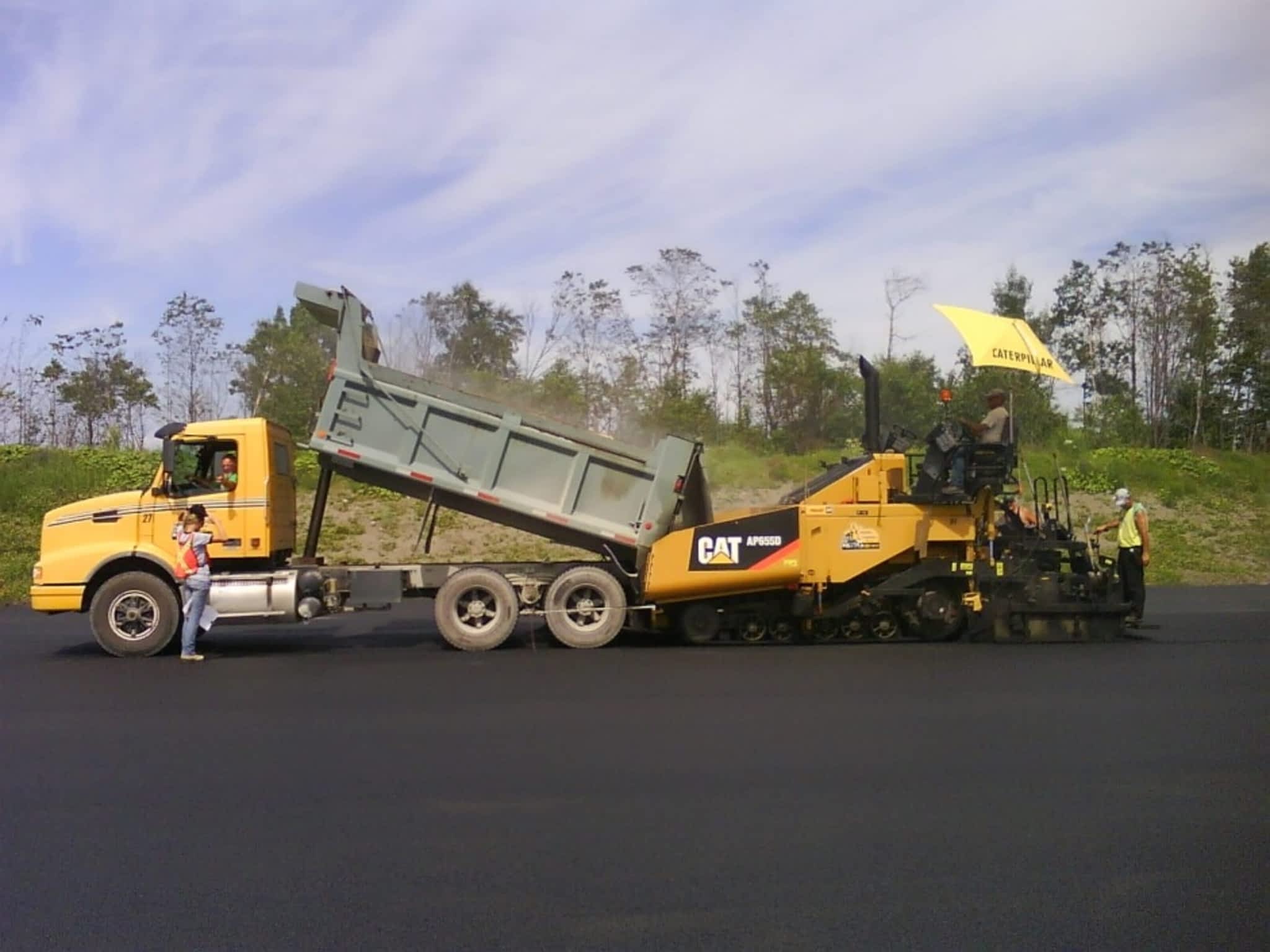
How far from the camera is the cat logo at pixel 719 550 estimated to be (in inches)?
518

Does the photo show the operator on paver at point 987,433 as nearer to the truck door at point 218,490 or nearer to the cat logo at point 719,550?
the cat logo at point 719,550

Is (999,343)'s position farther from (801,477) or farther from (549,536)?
(801,477)

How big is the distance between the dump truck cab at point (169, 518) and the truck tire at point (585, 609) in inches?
127

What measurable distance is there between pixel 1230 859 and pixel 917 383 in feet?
83.8

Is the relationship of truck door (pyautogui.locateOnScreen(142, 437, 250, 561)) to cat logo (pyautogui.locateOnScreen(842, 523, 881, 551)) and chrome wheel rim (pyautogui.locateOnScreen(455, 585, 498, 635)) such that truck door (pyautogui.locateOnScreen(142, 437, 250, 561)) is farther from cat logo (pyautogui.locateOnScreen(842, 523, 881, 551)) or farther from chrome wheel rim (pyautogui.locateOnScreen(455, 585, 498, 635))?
cat logo (pyautogui.locateOnScreen(842, 523, 881, 551))

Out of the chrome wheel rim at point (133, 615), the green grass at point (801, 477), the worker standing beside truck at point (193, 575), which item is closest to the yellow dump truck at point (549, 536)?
the chrome wheel rim at point (133, 615)

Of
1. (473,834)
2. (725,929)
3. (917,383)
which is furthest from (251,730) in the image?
(917,383)

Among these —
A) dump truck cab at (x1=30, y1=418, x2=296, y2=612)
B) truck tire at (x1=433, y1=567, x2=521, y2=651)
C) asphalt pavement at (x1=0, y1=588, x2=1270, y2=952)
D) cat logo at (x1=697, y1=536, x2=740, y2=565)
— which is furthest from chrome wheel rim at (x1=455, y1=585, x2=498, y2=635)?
cat logo at (x1=697, y1=536, x2=740, y2=565)

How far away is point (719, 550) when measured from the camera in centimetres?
1316

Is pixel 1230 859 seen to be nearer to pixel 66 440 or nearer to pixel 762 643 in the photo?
pixel 762 643

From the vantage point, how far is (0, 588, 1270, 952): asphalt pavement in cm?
484

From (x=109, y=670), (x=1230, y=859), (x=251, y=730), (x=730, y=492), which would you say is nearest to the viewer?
(x=1230, y=859)

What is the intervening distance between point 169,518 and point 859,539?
24.6 ft

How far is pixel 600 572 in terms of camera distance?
1341 centimetres
